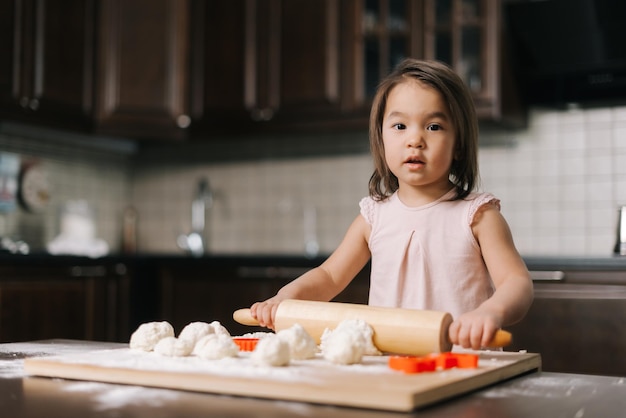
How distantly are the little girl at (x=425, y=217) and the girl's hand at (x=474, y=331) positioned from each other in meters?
0.31

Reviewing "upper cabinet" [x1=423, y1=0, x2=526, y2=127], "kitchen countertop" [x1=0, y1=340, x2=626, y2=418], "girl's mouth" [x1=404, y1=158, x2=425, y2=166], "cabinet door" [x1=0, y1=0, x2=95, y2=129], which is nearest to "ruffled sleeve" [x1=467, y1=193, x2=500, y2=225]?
"girl's mouth" [x1=404, y1=158, x2=425, y2=166]

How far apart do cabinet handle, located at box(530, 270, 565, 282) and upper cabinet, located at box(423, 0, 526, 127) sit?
64 cm

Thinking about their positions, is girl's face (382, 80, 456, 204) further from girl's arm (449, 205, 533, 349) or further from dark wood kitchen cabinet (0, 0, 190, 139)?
dark wood kitchen cabinet (0, 0, 190, 139)

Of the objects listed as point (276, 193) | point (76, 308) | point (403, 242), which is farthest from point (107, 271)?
point (403, 242)

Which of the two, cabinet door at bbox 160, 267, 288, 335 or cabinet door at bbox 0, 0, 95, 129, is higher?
cabinet door at bbox 0, 0, 95, 129

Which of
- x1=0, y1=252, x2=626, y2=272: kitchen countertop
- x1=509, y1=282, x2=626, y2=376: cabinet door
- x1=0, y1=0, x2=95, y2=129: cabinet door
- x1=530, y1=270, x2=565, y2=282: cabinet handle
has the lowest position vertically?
x1=509, y1=282, x2=626, y2=376: cabinet door

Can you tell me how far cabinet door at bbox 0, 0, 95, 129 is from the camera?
3053mm

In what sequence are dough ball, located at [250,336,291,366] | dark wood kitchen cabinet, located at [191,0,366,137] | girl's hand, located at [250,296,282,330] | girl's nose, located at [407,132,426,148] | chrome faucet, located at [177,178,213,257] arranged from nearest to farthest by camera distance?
dough ball, located at [250,336,291,366] → girl's hand, located at [250,296,282,330] → girl's nose, located at [407,132,426,148] → dark wood kitchen cabinet, located at [191,0,366,137] → chrome faucet, located at [177,178,213,257]

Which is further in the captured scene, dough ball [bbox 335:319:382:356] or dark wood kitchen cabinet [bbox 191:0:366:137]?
dark wood kitchen cabinet [bbox 191:0:366:137]

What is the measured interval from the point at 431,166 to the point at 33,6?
2.30 metres

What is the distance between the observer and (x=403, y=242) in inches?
59.4

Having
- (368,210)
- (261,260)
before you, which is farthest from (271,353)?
(261,260)

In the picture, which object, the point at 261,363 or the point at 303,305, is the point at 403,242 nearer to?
the point at 303,305

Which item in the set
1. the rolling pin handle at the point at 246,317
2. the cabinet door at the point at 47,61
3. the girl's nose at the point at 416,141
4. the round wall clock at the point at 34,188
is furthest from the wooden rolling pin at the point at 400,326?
the round wall clock at the point at 34,188
